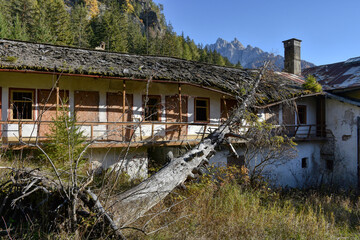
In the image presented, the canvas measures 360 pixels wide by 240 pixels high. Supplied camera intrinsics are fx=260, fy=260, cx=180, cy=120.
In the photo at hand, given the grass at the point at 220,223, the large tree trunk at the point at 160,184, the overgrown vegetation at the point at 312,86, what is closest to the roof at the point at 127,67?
the overgrown vegetation at the point at 312,86

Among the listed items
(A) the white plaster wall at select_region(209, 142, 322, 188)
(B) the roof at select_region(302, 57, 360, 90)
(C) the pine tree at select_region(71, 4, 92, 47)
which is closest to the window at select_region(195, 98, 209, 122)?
(A) the white plaster wall at select_region(209, 142, 322, 188)

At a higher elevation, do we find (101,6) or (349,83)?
(101,6)

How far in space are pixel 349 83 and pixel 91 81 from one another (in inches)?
563

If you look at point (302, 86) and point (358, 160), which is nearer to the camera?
point (358, 160)

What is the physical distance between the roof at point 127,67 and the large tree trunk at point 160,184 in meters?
3.04

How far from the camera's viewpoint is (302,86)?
15422 mm

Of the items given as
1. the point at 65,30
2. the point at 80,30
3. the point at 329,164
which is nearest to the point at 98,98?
the point at 329,164

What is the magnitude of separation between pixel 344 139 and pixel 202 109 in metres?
8.20

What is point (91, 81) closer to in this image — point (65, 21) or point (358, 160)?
point (358, 160)

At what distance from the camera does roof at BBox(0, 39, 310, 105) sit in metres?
10.1

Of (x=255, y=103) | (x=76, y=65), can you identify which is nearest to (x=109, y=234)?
(x=76, y=65)

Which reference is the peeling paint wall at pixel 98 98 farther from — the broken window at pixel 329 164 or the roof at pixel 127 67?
the broken window at pixel 329 164

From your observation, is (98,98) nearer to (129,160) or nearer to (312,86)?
(129,160)

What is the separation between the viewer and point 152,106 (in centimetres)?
1277
